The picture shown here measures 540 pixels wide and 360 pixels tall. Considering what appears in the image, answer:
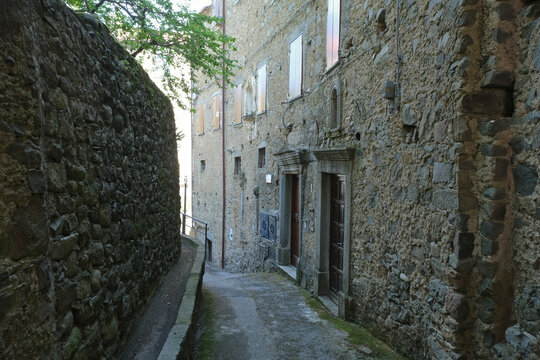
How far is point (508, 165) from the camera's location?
2.73m

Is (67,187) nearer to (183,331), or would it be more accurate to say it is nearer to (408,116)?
(183,331)

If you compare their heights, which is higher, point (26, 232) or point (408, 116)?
point (408, 116)

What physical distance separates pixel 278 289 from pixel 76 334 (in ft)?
16.4

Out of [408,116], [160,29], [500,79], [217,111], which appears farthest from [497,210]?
[217,111]

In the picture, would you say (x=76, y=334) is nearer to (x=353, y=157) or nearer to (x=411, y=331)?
(x=411, y=331)

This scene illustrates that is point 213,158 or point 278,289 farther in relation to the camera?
point 213,158

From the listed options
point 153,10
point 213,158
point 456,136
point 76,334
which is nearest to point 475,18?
point 456,136

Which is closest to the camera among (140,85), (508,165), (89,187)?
(89,187)

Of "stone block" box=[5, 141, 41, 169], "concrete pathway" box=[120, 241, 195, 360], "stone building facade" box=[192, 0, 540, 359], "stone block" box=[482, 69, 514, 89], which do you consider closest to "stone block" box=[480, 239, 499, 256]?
"stone building facade" box=[192, 0, 540, 359]

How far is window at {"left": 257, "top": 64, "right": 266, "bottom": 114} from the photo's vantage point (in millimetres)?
9633

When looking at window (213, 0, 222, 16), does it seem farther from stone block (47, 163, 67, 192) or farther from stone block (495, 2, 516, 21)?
stone block (47, 163, 67, 192)

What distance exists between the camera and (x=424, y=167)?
3455 mm

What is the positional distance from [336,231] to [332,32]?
9.47ft

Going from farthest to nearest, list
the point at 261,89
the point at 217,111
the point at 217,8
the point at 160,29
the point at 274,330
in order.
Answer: the point at 217,8 < the point at 217,111 < the point at 261,89 < the point at 160,29 < the point at 274,330
